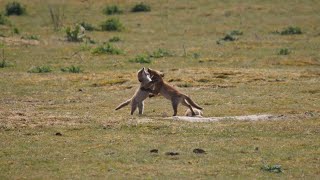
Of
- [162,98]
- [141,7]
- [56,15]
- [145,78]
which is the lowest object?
[141,7]

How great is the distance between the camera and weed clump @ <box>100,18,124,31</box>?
49625 mm

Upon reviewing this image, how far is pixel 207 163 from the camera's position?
15727mm

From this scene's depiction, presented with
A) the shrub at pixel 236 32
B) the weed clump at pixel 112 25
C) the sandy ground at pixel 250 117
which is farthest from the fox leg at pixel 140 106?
the weed clump at pixel 112 25

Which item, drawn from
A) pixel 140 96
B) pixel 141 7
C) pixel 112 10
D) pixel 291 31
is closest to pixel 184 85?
pixel 140 96

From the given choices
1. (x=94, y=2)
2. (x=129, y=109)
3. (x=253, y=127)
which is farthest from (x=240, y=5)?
(x=253, y=127)

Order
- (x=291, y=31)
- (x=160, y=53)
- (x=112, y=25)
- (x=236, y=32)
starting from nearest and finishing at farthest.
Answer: (x=160, y=53) → (x=236, y=32) → (x=291, y=31) → (x=112, y=25)

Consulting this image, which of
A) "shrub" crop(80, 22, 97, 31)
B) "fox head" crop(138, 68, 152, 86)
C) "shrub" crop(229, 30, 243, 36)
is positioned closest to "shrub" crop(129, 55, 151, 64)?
"shrub" crop(229, 30, 243, 36)

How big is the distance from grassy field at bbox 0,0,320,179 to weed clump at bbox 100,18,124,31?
503mm

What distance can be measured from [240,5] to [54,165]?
43097mm

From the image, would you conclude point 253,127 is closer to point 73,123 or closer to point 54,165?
point 73,123

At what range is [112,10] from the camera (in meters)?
56.9

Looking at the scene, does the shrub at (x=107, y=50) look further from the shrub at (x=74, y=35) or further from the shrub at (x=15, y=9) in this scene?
the shrub at (x=15, y=9)

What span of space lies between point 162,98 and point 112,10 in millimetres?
31198

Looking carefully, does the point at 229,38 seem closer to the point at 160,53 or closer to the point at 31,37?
the point at 160,53
